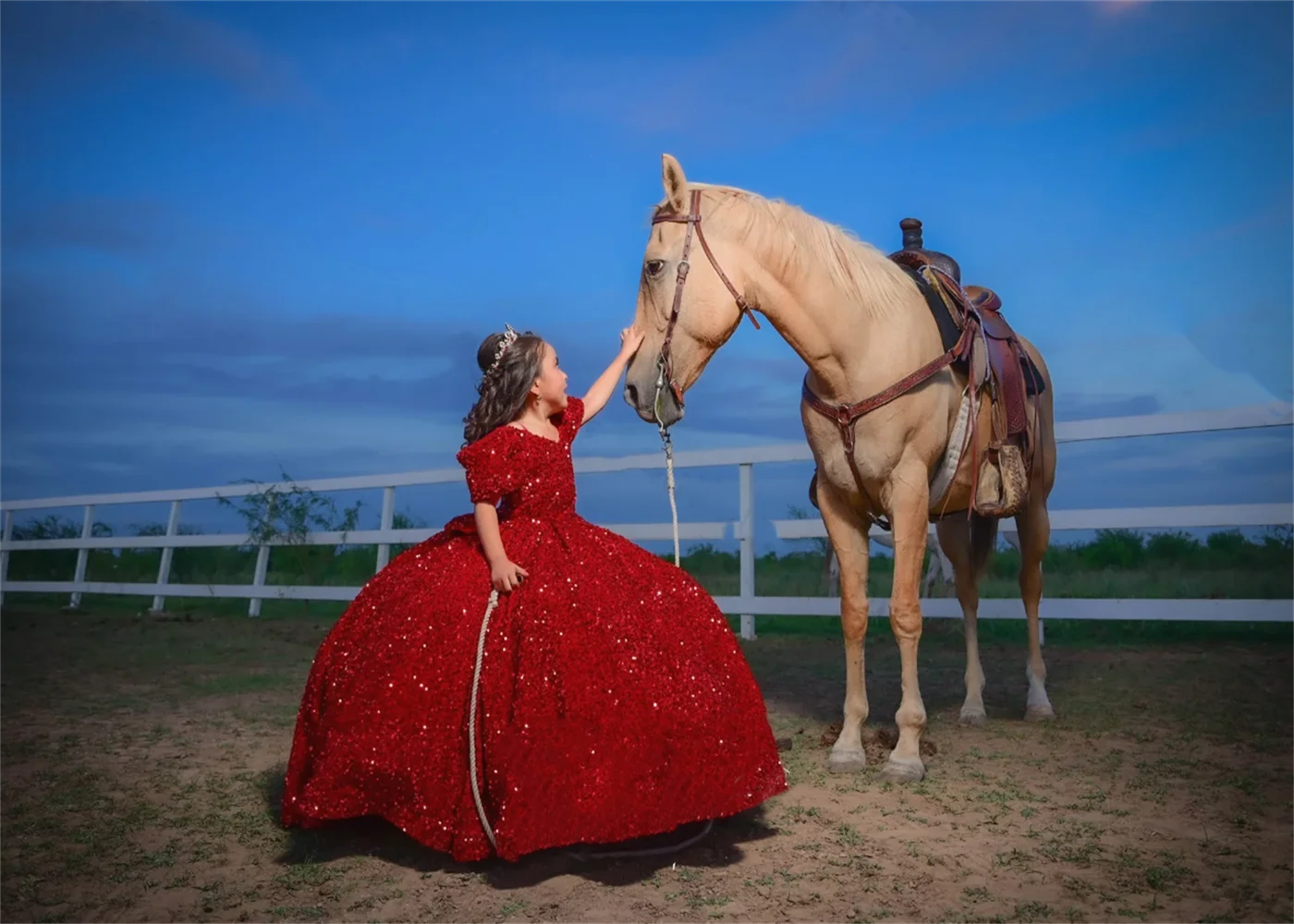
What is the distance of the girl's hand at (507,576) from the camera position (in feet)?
8.63

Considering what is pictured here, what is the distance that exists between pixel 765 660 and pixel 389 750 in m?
4.57

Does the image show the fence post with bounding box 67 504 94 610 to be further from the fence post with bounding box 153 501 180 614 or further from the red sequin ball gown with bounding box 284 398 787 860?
the red sequin ball gown with bounding box 284 398 787 860

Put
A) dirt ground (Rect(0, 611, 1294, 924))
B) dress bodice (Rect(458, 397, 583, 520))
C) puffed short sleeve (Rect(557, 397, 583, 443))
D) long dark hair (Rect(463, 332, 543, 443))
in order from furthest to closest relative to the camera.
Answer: puffed short sleeve (Rect(557, 397, 583, 443)), long dark hair (Rect(463, 332, 543, 443)), dress bodice (Rect(458, 397, 583, 520)), dirt ground (Rect(0, 611, 1294, 924))

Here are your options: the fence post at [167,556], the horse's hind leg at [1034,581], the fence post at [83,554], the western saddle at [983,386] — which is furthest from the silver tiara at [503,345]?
the fence post at [83,554]

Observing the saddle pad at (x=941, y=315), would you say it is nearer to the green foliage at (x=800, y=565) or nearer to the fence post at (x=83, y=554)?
the green foliage at (x=800, y=565)

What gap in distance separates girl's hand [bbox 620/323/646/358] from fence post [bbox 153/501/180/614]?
10213 mm

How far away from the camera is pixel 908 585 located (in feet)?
11.7

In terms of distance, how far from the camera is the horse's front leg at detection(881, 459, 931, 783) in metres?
3.54

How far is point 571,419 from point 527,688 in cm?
91

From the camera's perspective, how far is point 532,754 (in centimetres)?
240

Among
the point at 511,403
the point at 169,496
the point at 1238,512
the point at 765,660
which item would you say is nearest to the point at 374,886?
the point at 511,403

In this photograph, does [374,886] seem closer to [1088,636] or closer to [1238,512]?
[1238,512]

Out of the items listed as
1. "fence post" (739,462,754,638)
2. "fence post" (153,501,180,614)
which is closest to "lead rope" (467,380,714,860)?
"fence post" (739,462,754,638)

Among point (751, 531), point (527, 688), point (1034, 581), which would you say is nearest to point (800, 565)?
point (751, 531)
